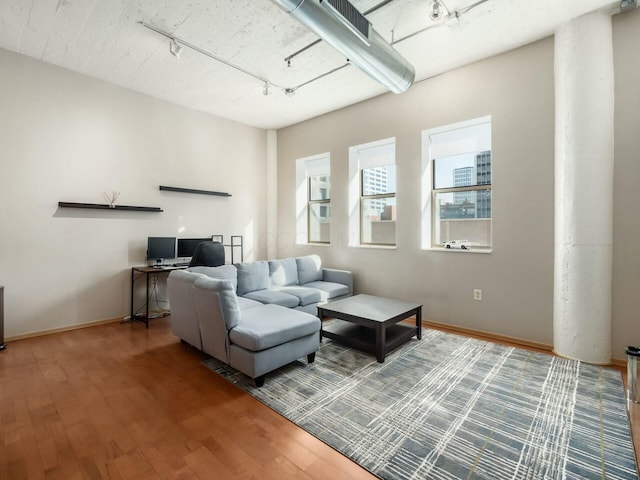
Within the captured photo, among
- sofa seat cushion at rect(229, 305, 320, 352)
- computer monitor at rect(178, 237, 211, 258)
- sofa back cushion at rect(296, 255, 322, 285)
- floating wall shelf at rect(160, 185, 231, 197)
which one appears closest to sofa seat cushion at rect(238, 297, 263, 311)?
sofa seat cushion at rect(229, 305, 320, 352)

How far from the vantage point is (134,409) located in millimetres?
2162

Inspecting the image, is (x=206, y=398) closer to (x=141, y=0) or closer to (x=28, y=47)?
(x=141, y=0)

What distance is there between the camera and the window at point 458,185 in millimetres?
3795

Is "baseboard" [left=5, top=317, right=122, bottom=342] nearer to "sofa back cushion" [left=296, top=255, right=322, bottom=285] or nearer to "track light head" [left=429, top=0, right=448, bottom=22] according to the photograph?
"sofa back cushion" [left=296, top=255, right=322, bottom=285]

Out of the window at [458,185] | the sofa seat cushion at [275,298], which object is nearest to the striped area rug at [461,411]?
the sofa seat cushion at [275,298]

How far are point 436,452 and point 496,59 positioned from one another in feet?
13.0

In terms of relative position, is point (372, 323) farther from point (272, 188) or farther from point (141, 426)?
point (272, 188)

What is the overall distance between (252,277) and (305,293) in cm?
75

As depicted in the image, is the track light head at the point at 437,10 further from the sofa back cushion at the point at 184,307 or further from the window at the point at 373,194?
the sofa back cushion at the point at 184,307

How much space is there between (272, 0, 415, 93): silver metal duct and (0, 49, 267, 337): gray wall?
10.8 feet

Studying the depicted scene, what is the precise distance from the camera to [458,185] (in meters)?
4.02

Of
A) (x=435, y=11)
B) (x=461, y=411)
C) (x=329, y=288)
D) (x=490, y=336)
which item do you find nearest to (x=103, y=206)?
(x=329, y=288)

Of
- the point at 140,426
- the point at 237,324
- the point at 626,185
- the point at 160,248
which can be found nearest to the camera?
the point at 140,426

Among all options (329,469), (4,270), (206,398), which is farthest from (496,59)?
Result: (4,270)
